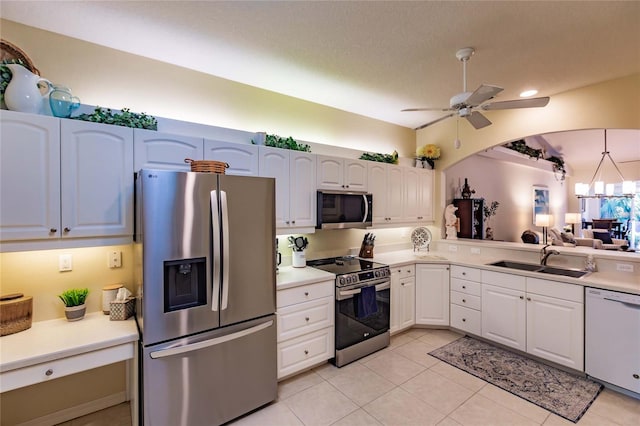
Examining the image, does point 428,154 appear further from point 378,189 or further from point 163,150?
point 163,150

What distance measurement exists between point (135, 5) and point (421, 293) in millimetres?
3973

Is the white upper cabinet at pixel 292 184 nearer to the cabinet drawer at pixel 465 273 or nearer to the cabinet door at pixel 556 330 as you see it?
the cabinet drawer at pixel 465 273

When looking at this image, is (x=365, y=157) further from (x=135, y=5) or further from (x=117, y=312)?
(x=117, y=312)

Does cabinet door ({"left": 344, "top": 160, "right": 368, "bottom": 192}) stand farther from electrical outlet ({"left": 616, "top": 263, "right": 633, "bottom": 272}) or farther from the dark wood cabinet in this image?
electrical outlet ({"left": 616, "top": 263, "right": 633, "bottom": 272})

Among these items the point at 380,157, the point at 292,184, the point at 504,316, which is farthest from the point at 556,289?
the point at 292,184

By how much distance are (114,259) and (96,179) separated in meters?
0.73

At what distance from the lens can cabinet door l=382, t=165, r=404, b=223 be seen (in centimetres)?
389

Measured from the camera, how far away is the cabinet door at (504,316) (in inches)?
120

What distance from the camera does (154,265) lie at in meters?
1.85

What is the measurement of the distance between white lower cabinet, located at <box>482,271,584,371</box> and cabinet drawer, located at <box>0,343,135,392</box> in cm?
350

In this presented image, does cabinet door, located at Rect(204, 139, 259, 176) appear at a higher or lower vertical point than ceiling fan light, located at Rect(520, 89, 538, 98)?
lower

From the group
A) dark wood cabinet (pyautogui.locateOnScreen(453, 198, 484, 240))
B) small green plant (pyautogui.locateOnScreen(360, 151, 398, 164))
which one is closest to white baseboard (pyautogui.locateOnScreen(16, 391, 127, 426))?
small green plant (pyautogui.locateOnScreen(360, 151, 398, 164))

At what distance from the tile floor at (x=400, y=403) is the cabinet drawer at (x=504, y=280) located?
104 centimetres

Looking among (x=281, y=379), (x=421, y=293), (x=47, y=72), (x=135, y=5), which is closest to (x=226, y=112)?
(x=135, y=5)
